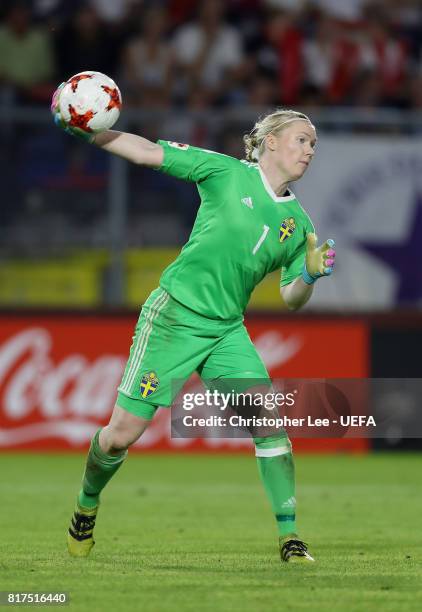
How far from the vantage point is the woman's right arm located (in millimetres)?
7094

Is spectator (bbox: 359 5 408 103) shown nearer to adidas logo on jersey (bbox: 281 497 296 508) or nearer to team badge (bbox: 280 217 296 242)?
team badge (bbox: 280 217 296 242)

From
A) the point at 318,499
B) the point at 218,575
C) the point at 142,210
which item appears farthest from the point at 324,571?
the point at 142,210

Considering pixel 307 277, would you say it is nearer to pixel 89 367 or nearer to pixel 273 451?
pixel 273 451

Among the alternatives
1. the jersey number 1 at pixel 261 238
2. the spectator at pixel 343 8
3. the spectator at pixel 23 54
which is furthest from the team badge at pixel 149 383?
the spectator at pixel 343 8

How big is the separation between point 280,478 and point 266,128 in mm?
1858

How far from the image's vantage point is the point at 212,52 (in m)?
16.6

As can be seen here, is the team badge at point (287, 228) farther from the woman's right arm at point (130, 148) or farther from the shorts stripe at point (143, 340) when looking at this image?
the woman's right arm at point (130, 148)

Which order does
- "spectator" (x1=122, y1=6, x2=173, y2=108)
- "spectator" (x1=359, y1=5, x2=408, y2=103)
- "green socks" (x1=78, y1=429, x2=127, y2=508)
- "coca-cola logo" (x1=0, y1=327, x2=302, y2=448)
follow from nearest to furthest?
"green socks" (x1=78, y1=429, x2=127, y2=508), "coca-cola logo" (x1=0, y1=327, x2=302, y2=448), "spectator" (x1=122, y1=6, x2=173, y2=108), "spectator" (x1=359, y1=5, x2=408, y2=103)

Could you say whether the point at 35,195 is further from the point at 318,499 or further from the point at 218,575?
the point at 218,575

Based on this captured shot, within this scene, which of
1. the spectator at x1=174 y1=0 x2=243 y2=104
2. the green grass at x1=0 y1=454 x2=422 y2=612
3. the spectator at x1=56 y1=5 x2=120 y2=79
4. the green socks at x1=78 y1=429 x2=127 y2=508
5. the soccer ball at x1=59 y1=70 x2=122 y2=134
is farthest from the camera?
the spectator at x1=174 y1=0 x2=243 y2=104

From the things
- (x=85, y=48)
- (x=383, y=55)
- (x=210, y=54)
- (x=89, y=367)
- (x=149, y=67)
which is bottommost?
(x=89, y=367)

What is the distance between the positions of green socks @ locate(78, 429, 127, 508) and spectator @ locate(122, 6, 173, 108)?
28.1 ft
